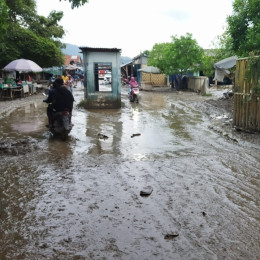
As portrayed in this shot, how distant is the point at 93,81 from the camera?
1411 centimetres

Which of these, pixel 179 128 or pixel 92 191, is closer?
pixel 92 191

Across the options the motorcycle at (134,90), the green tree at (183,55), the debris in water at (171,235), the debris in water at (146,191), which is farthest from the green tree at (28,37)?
the debris in water at (171,235)

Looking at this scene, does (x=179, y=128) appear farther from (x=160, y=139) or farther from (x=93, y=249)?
(x=93, y=249)

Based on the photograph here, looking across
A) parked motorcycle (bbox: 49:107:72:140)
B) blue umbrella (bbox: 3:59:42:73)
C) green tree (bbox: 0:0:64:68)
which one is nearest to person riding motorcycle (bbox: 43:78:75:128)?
parked motorcycle (bbox: 49:107:72:140)

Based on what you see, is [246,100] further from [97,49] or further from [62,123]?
[97,49]

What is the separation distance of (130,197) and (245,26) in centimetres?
1023

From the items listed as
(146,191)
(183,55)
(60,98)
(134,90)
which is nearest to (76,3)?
(60,98)

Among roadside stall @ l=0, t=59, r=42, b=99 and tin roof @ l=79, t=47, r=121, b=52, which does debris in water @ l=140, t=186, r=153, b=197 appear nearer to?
tin roof @ l=79, t=47, r=121, b=52

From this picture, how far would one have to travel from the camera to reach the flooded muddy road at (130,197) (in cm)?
301

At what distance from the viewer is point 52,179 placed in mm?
4918

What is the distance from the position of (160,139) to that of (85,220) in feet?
15.8

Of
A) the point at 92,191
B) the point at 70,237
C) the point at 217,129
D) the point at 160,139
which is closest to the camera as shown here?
the point at 70,237

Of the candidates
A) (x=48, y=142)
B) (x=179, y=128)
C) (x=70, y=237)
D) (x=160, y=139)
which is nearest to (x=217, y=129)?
(x=179, y=128)

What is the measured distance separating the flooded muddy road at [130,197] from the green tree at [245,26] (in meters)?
4.64
